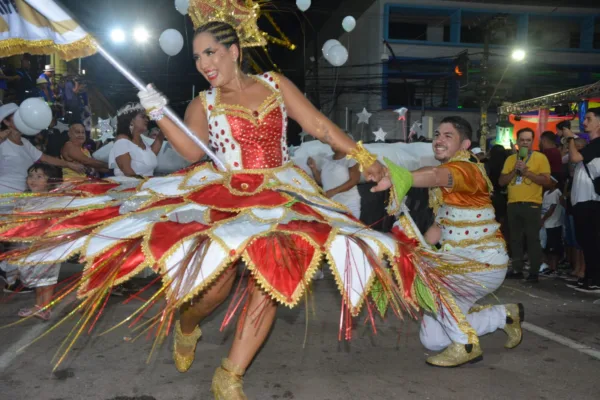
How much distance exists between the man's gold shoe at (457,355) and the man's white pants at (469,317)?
40 millimetres

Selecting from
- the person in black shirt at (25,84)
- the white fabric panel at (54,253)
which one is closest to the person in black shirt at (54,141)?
the person in black shirt at (25,84)

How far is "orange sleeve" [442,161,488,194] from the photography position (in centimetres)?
390

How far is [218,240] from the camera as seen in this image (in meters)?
2.66

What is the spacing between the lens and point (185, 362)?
3650 millimetres

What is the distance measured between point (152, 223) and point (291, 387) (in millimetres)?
1419

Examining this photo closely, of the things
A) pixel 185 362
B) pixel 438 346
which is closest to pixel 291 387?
pixel 185 362

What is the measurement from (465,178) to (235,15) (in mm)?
1807

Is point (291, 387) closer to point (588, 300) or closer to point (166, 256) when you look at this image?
point (166, 256)

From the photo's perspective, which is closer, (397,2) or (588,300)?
(588,300)

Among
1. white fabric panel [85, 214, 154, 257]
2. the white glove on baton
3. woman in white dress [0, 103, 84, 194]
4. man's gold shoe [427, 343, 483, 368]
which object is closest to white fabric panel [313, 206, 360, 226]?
white fabric panel [85, 214, 154, 257]

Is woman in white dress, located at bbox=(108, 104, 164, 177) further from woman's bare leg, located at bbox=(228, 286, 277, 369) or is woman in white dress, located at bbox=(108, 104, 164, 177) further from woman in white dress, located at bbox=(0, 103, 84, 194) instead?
A: woman's bare leg, located at bbox=(228, 286, 277, 369)

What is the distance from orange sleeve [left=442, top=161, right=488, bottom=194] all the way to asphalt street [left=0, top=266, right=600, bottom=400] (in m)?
1.21

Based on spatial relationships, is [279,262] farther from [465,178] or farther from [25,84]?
[25,84]

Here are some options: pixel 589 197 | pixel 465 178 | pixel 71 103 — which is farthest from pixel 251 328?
pixel 71 103
